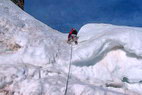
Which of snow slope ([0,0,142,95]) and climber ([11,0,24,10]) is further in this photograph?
climber ([11,0,24,10])

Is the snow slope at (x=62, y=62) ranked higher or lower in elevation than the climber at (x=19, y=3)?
lower

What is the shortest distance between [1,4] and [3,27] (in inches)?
80.8

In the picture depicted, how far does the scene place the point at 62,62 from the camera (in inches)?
304

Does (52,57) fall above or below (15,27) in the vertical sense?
below

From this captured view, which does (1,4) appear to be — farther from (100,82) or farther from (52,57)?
(100,82)

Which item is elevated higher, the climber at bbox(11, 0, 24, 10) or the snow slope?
the climber at bbox(11, 0, 24, 10)

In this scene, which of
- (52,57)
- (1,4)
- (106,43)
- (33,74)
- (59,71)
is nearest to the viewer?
(33,74)

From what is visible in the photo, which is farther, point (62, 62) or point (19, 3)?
point (19, 3)

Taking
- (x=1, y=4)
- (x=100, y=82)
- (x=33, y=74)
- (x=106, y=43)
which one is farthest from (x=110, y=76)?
(x=1, y=4)

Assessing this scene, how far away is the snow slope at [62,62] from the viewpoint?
6207 mm

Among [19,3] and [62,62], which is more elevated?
[19,3]

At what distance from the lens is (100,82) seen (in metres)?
7.32

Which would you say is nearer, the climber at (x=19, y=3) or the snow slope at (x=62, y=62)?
the snow slope at (x=62, y=62)

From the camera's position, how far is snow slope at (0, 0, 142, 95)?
20.4 ft
